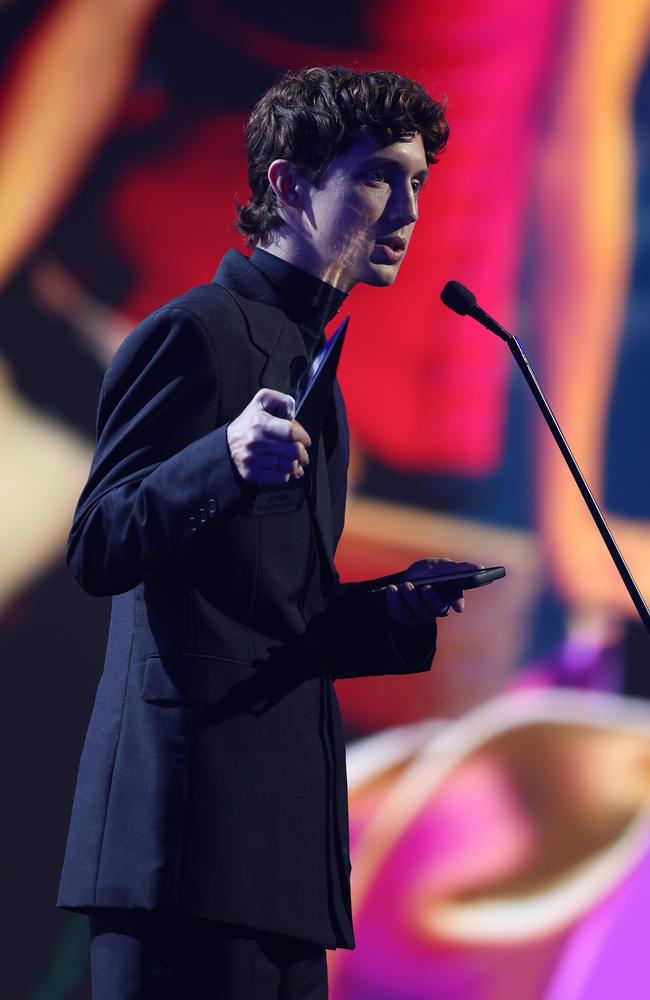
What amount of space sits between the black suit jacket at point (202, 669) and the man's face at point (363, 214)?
15 centimetres

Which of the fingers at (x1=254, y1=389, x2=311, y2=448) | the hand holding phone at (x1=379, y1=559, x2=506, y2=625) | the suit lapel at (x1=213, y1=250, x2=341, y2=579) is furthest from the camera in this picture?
the suit lapel at (x1=213, y1=250, x2=341, y2=579)

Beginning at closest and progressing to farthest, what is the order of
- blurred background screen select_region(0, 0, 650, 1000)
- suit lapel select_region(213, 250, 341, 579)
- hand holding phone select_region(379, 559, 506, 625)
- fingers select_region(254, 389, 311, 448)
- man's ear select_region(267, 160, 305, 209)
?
fingers select_region(254, 389, 311, 448), hand holding phone select_region(379, 559, 506, 625), suit lapel select_region(213, 250, 341, 579), man's ear select_region(267, 160, 305, 209), blurred background screen select_region(0, 0, 650, 1000)

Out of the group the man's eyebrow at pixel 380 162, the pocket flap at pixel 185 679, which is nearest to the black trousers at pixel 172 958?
the pocket flap at pixel 185 679

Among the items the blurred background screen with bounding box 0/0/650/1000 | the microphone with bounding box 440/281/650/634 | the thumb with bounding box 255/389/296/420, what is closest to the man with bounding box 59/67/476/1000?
the thumb with bounding box 255/389/296/420

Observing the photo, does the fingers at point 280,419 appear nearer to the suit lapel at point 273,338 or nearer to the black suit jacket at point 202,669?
the black suit jacket at point 202,669

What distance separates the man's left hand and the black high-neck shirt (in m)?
0.32

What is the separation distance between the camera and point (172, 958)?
115cm

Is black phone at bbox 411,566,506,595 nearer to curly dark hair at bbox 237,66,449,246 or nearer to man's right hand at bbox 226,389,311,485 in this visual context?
man's right hand at bbox 226,389,311,485

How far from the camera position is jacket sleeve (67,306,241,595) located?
3.63 ft

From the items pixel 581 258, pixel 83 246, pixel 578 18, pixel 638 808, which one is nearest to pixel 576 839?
pixel 638 808

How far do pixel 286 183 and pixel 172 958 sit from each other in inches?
36.9

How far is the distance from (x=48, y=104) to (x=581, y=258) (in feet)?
4.10

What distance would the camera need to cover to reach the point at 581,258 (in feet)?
8.33

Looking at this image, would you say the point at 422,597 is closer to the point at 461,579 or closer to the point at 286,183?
the point at 461,579
